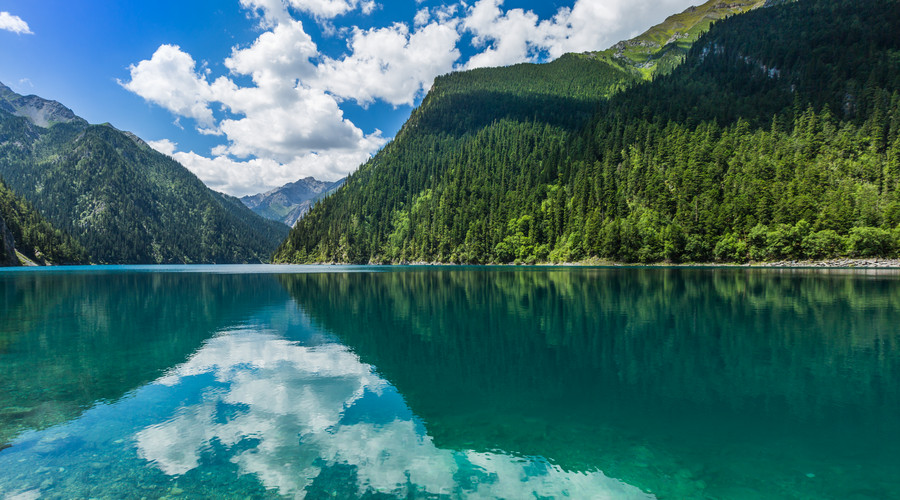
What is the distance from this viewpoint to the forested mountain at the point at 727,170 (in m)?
106

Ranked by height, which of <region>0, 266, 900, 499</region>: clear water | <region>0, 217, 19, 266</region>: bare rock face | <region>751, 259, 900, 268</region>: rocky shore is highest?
<region>0, 217, 19, 266</region>: bare rock face

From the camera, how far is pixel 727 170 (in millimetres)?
128250

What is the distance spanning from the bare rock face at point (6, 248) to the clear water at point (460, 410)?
18669 cm

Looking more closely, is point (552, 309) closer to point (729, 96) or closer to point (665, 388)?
point (665, 388)

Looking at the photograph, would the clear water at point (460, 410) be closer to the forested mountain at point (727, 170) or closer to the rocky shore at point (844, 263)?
the rocky shore at point (844, 263)

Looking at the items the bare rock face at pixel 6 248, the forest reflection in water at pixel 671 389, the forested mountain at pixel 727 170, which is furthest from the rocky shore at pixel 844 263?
the bare rock face at pixel 6 248

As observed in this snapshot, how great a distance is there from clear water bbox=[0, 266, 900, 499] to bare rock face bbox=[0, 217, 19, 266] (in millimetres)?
186694

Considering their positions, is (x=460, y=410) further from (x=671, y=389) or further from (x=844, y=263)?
(x=844, y=263)

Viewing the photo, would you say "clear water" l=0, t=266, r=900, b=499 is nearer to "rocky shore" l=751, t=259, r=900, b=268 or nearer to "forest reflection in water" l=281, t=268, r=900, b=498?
"forest reflection in water" l=281, t=268, r=900, b=498

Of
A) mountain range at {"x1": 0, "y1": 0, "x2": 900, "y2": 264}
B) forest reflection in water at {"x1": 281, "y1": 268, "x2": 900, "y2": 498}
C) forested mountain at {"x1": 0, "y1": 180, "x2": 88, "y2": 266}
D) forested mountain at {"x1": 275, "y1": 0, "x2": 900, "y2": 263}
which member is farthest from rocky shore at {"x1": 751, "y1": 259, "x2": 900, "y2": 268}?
forested mountain at {"x1": 0, "y1": 180, "x2": 88, "y2": 266}

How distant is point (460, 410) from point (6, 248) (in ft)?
716

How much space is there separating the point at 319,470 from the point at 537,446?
517cm

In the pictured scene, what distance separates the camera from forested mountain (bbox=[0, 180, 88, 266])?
155625 millimetres

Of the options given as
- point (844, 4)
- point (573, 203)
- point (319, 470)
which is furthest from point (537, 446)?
point (844, 4)
